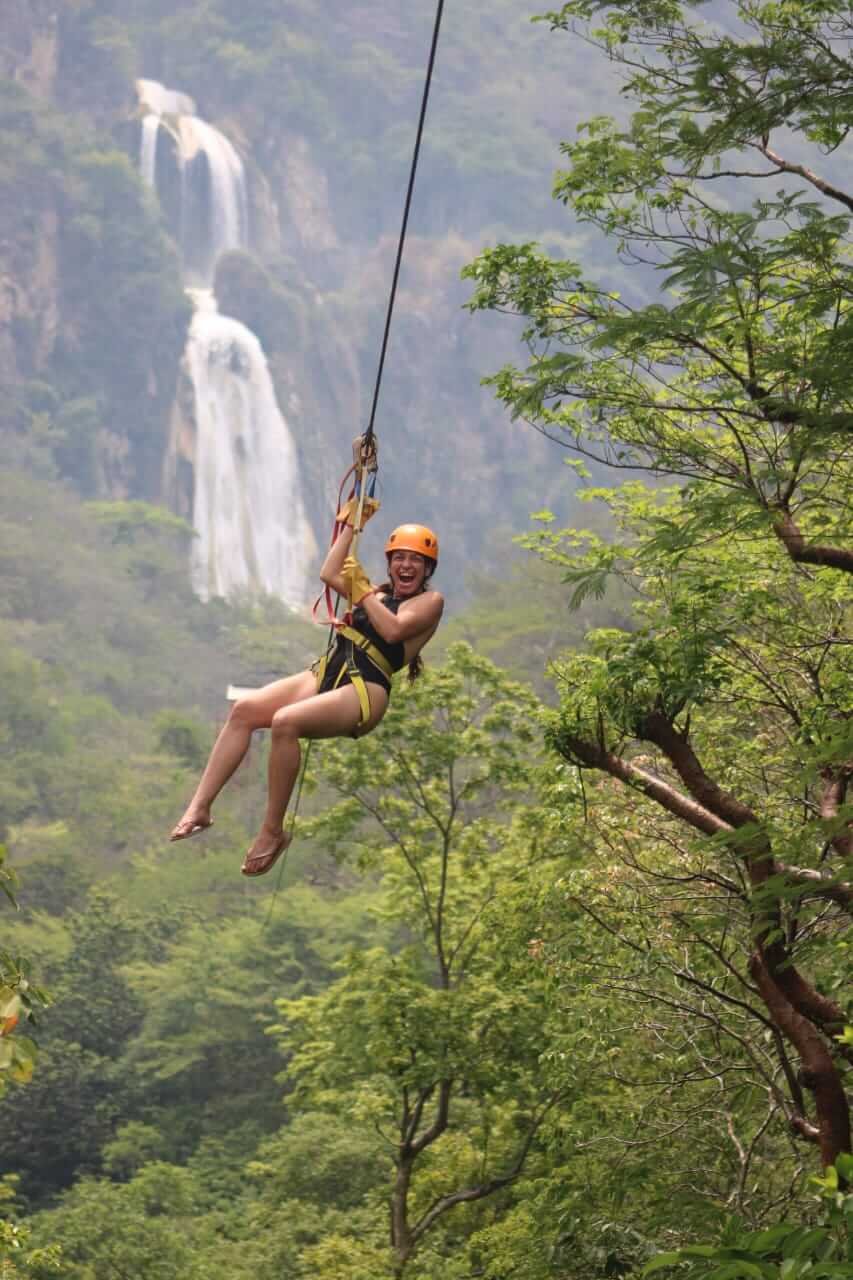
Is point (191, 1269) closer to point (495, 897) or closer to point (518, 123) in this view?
point (495, 897)

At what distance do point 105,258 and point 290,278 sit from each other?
12836 mm

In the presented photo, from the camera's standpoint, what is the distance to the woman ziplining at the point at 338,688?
516cm

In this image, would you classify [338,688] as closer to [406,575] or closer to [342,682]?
[342,682]

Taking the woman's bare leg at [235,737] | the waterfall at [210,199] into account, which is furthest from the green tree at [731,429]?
the waterfall at [210,199]

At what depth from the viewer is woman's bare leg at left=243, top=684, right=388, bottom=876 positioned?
5102 mm

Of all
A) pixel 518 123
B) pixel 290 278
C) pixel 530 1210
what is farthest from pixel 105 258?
pixel 530 1210

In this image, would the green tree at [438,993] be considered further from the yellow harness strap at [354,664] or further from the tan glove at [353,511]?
the tan glove at [353,511]

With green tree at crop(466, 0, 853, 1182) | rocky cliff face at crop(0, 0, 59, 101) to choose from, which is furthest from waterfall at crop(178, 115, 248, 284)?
green tree at crop(466, 0, 853, 1182)

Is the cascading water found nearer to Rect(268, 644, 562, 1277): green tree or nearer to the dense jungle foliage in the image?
the dense jungle foliage

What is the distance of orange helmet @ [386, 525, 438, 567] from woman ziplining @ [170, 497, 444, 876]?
0.4 inches

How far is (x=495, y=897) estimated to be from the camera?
42.3ft

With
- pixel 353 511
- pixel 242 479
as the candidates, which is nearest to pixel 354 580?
pixel 353 511

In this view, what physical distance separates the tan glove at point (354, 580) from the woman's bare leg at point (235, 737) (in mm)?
297

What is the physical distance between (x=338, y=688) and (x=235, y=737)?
353mm
